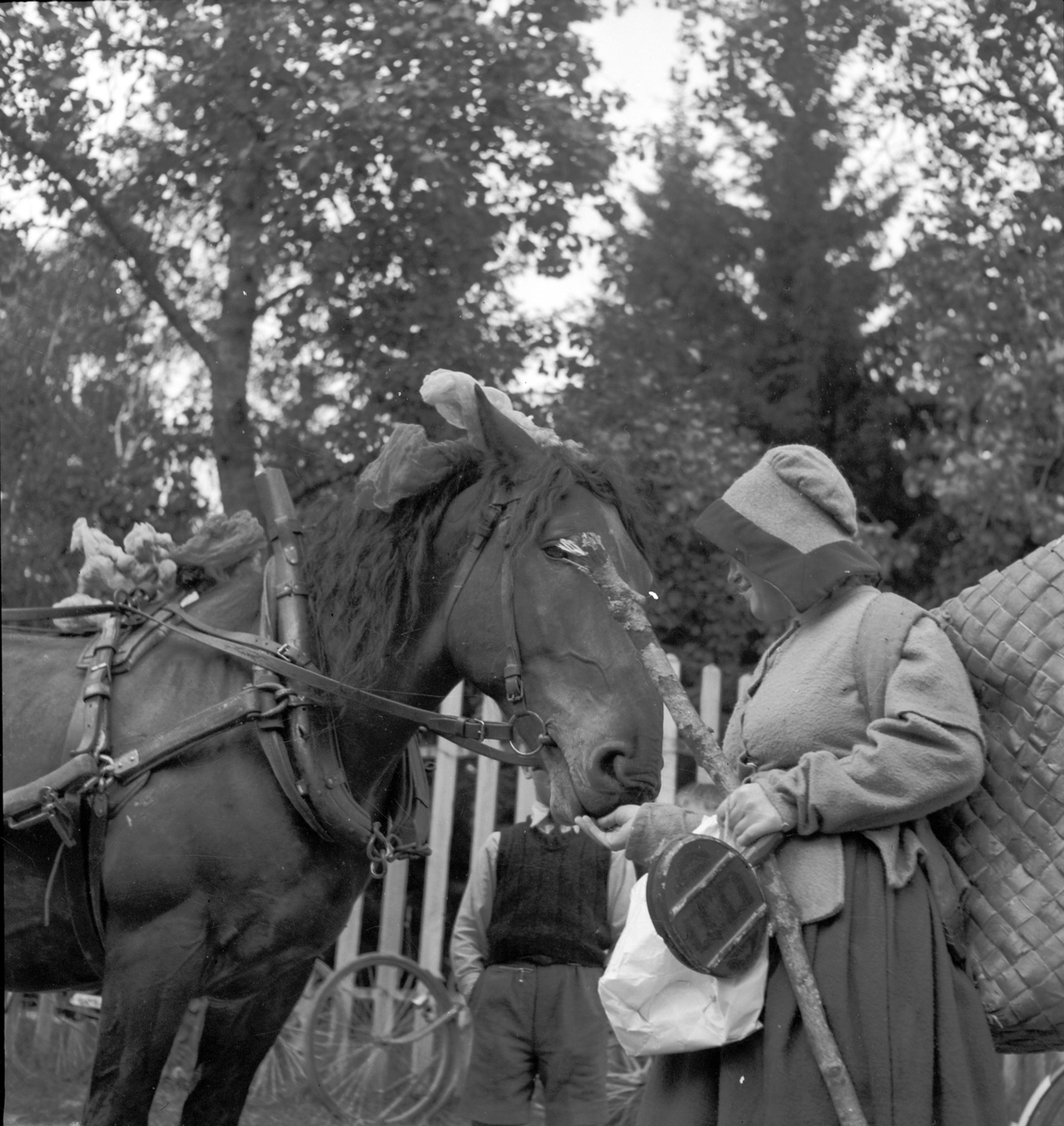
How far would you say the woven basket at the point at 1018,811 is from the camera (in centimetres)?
208

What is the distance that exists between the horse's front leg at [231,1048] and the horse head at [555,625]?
0.88 meters

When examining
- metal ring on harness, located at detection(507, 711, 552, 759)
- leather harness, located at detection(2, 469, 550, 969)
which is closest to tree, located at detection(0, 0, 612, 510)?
leather harness, located at detection(2, 469, 550, 969)

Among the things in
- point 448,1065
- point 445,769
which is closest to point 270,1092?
point 448,1065

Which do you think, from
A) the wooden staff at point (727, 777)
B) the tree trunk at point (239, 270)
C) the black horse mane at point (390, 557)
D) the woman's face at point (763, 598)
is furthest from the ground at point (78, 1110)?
the woman's face at point (763, 598)

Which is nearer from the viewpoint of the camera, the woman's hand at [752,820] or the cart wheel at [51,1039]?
the woman's hand at [752,820]

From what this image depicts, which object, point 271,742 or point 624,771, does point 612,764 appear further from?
point 271,742

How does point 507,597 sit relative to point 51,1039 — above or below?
above

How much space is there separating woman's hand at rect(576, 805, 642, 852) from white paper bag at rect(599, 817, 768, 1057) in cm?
16

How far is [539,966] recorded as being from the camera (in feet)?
15.3

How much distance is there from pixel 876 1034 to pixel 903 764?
40cm

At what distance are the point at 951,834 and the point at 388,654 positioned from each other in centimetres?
124

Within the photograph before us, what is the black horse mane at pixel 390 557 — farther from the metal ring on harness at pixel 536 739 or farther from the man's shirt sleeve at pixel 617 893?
the man's shirt sleeve at pixel 617 893

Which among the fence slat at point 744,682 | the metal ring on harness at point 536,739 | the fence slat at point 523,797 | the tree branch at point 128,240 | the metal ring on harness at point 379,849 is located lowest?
Result: the fence slat at point 523,797

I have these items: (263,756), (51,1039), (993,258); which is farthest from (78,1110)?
(993,258)
